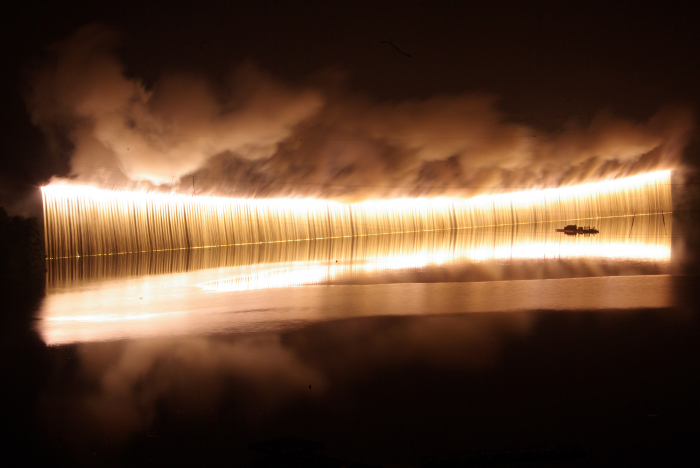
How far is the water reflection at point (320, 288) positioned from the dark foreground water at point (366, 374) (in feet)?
0.32

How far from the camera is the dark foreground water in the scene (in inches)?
185

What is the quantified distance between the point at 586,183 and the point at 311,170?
22566 mm

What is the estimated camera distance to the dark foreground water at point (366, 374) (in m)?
4.70

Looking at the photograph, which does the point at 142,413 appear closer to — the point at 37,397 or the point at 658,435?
the point at 37,397

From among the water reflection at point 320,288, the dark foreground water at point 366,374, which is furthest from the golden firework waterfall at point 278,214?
the dark foreground water at point 366,374

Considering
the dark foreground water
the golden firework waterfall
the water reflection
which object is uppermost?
the golden firework waterfall

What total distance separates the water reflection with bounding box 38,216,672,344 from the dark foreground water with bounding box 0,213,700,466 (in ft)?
0.32

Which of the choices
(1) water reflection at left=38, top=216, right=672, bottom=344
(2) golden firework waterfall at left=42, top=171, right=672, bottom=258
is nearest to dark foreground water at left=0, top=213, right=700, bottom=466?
(1) water reflection at left=38, top=216, right=672, bottom=344

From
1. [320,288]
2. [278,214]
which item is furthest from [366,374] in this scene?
[278,214]

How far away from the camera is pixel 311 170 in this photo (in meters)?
28.0

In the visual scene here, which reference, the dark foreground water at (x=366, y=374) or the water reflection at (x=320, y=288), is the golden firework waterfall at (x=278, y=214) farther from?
the dark foreground water at (x=366, y=374)

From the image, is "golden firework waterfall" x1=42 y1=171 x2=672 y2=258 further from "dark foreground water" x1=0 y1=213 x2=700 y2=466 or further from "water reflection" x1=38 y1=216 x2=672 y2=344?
"dark foreground water" x1=0 y1=213 x2=700 y2=466

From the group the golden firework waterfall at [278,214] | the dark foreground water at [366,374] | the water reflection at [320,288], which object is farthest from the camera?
the golden firework waterfall at [278,214]

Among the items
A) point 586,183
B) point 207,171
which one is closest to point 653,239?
point 586,183
